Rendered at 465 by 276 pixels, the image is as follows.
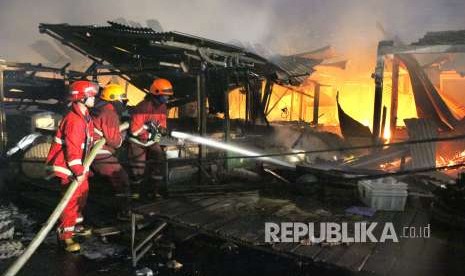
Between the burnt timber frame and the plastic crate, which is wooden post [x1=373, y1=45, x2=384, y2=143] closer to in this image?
the burnt timber frame

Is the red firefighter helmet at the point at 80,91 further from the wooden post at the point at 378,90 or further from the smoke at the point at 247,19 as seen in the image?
the smoke at the point at 247,19

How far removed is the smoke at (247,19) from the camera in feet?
85.0

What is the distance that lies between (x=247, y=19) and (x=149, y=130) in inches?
941

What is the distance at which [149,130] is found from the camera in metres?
7.84

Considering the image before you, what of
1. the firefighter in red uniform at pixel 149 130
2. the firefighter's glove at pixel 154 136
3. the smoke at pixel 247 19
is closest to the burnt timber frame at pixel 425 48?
the firefighter in red uniform at pixel 149 130

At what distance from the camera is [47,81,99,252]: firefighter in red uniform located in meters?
5.73

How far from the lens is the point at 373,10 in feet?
90.1

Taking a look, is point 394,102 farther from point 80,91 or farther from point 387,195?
point 80,91

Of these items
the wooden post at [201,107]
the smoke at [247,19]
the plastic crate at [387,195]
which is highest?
the smoke at [247,19]

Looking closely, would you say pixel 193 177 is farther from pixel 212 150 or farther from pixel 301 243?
pixel 301 243

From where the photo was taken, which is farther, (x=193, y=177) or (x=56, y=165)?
(x=193, y=177)

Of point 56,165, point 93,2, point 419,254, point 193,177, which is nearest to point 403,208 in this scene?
point 419,254

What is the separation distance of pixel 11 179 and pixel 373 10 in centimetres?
2652

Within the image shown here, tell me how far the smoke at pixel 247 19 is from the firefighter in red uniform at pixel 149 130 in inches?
774
